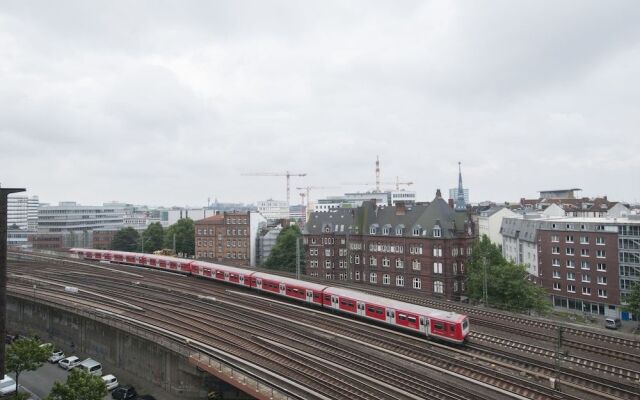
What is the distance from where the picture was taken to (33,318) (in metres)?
47.6

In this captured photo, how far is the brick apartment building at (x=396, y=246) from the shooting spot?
6078cm

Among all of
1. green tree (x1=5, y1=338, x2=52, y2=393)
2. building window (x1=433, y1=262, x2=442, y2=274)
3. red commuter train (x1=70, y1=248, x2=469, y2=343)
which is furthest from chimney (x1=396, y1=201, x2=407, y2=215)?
green tree (x1=5, y1=338, x2=52, y2=393)

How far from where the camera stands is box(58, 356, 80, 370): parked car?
124ft

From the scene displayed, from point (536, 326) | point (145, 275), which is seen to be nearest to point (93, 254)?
point (145, 275)

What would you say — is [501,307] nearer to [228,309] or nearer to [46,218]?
[228,309]

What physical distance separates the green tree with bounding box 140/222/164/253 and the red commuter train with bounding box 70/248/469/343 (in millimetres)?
51542

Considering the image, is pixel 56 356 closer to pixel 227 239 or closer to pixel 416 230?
pixel 416 230

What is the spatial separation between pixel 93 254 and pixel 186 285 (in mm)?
38753

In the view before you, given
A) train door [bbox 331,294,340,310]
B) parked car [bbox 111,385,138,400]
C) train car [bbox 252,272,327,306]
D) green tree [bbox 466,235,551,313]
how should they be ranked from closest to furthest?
parked car [bbox 111,385,138,400] → train door [bbox 331,294,340,310] → train car [bbox 252,272,327,306] → green tree [bbox 466,235,551,313]

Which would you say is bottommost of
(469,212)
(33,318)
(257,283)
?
(33,318)

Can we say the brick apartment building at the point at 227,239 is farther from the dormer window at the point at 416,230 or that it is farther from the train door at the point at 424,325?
the train door at the point at 424,325

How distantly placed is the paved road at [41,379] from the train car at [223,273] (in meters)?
20.7

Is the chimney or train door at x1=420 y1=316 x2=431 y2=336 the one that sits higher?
the chimney

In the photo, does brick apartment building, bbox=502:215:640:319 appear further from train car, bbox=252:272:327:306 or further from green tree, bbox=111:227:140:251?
green tree, bbox=111:227:140:251
